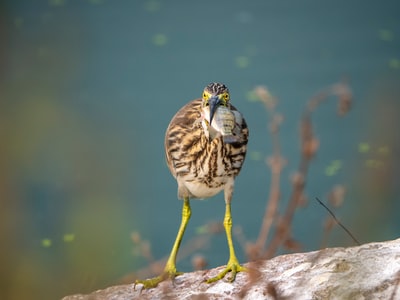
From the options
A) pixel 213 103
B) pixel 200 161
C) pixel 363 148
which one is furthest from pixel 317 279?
pixel 363 148

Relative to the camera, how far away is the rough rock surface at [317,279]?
3.27 metres

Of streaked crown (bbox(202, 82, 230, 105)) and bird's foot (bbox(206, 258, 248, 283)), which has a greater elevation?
streaked crown (bbox(202, 82, 230, 105))

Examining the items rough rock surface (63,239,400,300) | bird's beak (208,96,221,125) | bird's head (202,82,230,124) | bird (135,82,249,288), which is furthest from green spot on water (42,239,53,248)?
bird's beak (208,96,221,125)

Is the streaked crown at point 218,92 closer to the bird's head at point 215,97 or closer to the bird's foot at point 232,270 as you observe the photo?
the bird's head at point 215,97

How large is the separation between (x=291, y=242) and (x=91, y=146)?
1757 mm

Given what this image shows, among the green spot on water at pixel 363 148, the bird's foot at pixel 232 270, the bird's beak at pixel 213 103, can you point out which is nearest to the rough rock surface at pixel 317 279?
the bird's foot at pixel 232 270

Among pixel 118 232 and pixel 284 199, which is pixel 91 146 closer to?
pixel 118 232

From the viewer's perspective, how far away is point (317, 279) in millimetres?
3369

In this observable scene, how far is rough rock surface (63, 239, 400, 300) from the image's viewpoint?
327cm

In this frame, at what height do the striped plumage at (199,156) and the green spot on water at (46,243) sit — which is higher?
the striped plumage at (199,156)

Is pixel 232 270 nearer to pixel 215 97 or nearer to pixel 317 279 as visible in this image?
pixel 317 279

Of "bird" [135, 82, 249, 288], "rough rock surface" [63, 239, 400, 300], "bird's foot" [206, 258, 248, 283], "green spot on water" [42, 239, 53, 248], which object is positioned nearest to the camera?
"rough rock surface" [63, 239, 400, 300]

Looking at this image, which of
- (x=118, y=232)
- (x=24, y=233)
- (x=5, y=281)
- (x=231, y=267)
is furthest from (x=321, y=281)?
(x=24, y=233)

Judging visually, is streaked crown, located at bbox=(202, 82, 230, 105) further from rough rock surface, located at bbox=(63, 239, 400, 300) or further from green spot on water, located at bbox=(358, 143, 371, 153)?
green spot on water, located at bbox=(358, 143, 371, 153)
